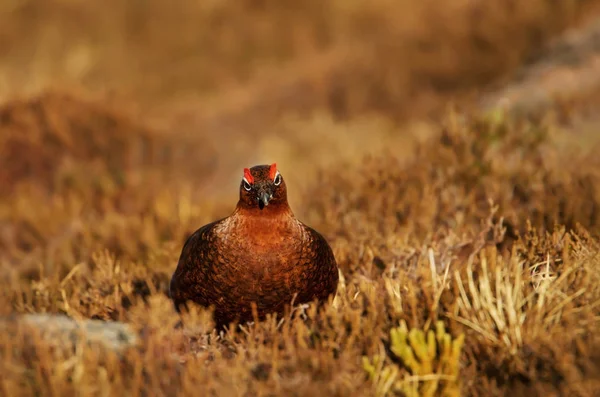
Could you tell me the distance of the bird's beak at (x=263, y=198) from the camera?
157 inches

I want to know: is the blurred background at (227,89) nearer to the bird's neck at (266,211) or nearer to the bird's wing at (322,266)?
the bird's wing at (322,266)

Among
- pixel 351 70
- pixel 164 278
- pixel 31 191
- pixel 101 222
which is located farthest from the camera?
pixel 351 70

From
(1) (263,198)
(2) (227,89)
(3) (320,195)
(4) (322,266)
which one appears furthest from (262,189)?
(2) (227,89)

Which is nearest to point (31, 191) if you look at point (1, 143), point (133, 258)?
point (1, 143)

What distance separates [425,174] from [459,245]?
1.64 meters

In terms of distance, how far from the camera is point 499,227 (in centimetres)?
505

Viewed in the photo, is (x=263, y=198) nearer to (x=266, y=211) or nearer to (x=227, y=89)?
(x=266, y=211)

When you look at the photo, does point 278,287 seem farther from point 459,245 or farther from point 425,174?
point 425,174

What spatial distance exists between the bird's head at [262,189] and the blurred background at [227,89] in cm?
265

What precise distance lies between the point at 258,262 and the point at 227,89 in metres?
11.6

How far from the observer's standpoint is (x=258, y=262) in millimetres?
3914

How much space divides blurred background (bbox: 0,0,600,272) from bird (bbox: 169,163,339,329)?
2674 mm

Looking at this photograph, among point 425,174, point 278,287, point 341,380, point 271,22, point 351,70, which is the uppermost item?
point 271,22

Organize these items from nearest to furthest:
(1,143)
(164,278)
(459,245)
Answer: (459,245) → (164,278) → (1,143)
